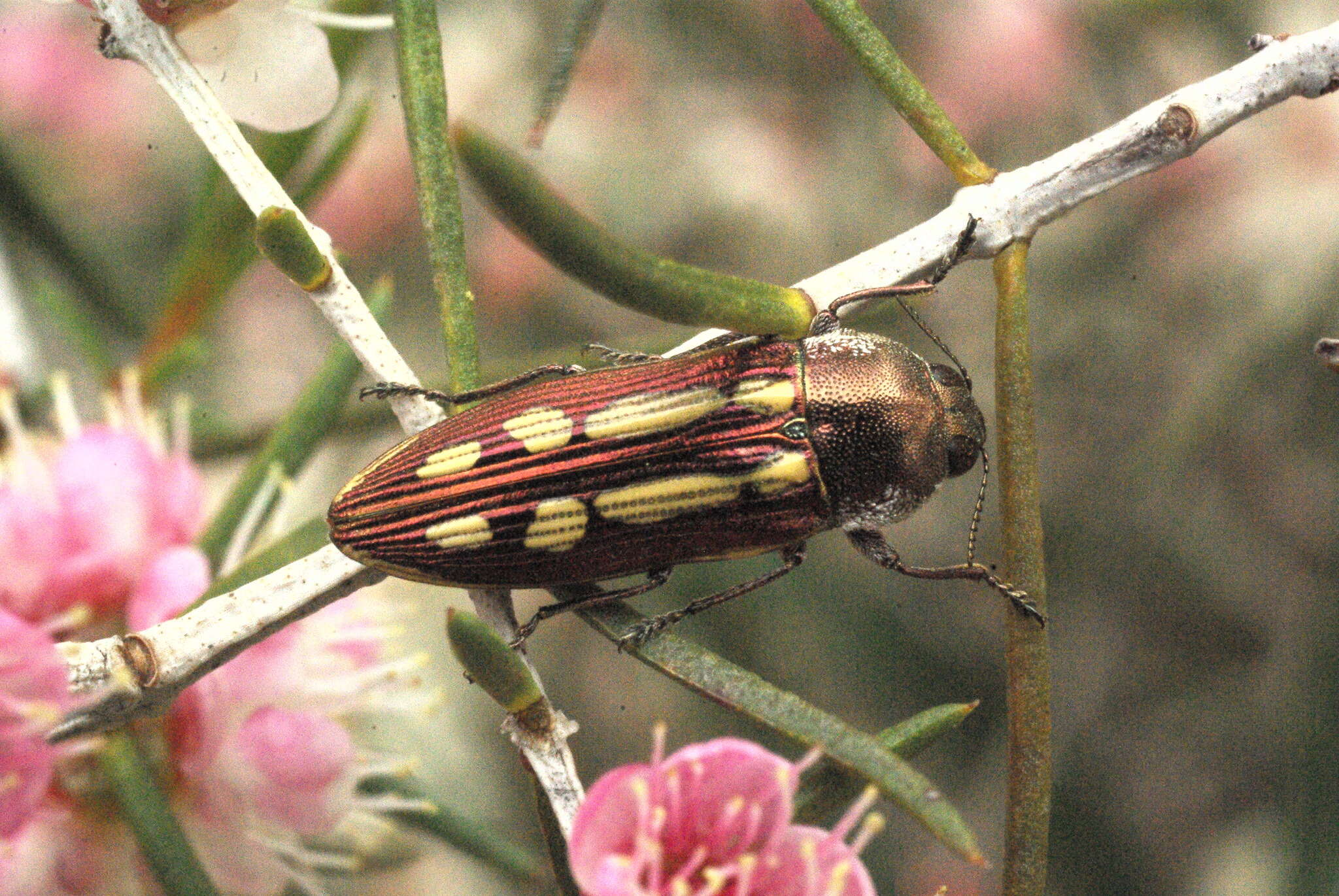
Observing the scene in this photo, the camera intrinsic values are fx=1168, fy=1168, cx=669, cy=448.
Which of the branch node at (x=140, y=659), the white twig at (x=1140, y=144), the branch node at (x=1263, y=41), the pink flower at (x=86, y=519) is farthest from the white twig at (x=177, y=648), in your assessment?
the branch node at (x=1263, y=41)

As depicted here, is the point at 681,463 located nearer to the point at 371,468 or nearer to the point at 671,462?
the point at 671,462

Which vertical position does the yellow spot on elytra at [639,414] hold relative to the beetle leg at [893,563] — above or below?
above

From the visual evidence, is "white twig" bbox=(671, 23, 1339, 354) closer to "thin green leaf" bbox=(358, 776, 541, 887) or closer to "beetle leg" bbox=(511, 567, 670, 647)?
"beetle leg" bbox=(511, 567, 670, 647)

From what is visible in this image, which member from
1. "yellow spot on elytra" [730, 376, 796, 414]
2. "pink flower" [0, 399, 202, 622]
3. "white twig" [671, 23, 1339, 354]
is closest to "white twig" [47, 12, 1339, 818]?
"white twig" [671, 23, 1339, 354]

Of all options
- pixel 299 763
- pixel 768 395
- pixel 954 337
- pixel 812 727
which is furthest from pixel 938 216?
pixel 954 337

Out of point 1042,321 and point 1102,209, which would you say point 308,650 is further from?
point 1102,209

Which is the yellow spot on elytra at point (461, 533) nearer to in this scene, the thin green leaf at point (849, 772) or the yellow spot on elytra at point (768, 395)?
the yellow spot on elytra at point (768, 395)
